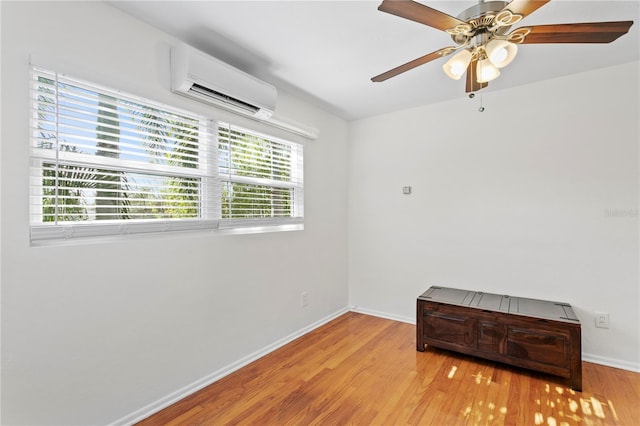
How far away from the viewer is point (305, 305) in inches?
130

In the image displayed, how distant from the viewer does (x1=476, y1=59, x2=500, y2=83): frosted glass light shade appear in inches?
64.5

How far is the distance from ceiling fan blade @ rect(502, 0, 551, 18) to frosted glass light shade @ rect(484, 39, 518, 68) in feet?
0.59

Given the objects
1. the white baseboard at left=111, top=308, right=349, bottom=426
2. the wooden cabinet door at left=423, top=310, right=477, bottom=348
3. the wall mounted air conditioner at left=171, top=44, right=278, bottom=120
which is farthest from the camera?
the wooden cabinet door at left=423, top=310, right=477, bottom=348

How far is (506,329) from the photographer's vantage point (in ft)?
8.09

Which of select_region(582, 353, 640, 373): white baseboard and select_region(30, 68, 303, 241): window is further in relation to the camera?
select_region(582, 353, 640, 373): white baseboard

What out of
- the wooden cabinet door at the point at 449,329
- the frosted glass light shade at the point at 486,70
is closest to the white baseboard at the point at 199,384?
the wooden cabinet door at the point at 449,329

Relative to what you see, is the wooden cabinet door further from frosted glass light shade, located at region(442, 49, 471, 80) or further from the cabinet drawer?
frosted glass light shade, located at region(442, 49, 471, 80)

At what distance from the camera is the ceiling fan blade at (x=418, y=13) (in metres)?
1.28

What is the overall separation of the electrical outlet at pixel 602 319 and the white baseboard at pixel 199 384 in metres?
2.60

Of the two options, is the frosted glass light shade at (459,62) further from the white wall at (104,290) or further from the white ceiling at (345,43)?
the white wall at (104,290)

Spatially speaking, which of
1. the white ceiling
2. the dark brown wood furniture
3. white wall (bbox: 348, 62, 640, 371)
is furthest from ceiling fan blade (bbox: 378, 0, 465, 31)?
the dark brown wood furniture

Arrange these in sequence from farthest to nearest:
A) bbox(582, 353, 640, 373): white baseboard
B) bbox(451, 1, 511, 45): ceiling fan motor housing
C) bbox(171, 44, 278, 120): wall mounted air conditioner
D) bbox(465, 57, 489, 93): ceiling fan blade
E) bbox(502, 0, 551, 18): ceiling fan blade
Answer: bbox(582, 353, 640, 373): white baseboard → bbox(171, 44, 278, 120): wall mounted air conditioner → bbox(465, 57, 489, 93): ceiling fan blade → bbox(451, 1, 511, 45): ceiling fan motor housing → bbox(502, 0, 551, 18): ceiling fan blade

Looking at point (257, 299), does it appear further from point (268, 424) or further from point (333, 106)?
point (333, 106)

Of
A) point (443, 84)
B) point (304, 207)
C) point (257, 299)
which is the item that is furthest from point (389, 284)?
point (443, 84)
